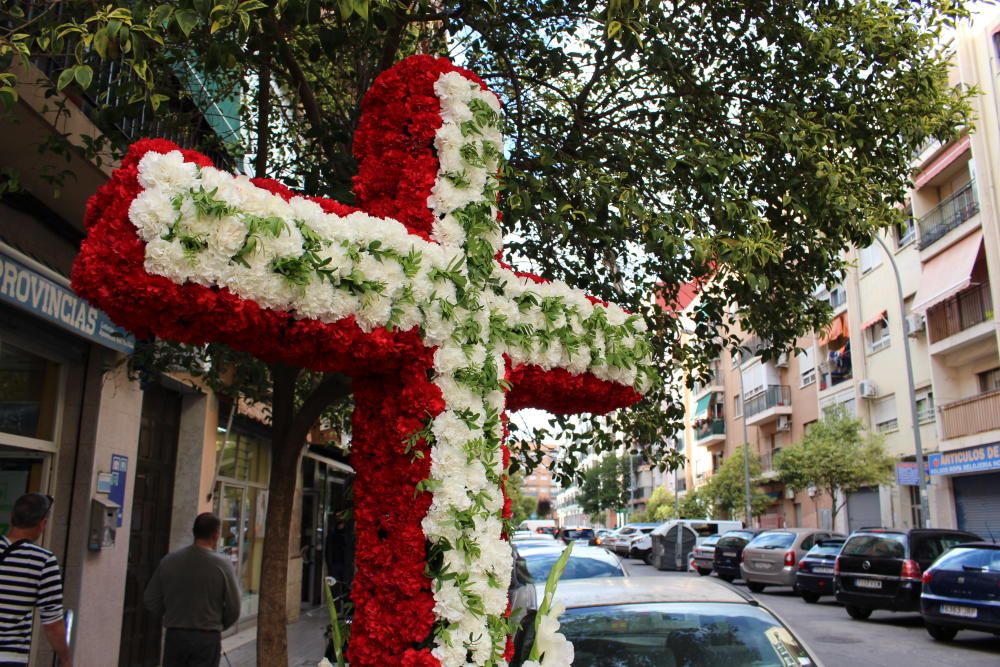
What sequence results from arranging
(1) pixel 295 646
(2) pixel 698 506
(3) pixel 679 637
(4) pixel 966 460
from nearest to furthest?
(3) pixel 679 637 < (1) pixel 295 646 < (4) pixel 966 460 < (2) pixel 698 506

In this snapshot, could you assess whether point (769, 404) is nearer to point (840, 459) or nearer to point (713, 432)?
point (713, 432)

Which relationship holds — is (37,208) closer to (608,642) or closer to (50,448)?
(50,448)

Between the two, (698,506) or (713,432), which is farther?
(713,432)

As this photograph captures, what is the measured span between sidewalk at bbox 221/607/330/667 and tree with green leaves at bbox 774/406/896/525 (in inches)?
737

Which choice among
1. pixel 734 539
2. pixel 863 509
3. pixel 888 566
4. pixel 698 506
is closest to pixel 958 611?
pixel 888 566

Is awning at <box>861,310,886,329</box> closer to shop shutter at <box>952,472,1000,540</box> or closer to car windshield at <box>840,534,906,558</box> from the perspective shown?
shop shutter at <box>952,472,1000,540</box>

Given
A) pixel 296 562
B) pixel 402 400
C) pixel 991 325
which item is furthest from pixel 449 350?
pixel 991 325

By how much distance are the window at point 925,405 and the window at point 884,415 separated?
204 cm

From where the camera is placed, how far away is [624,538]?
138 feet

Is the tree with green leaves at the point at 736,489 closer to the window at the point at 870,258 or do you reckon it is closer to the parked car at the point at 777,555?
the window at the point at 870,258

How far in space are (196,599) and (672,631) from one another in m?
3.50

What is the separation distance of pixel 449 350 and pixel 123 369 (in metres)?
6.86

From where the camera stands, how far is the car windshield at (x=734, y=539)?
25244mm

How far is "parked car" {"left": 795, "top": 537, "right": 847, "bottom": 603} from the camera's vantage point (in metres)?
19.2
